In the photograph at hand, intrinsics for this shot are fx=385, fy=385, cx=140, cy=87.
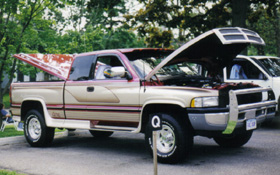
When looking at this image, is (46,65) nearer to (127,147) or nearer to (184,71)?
(127,147)

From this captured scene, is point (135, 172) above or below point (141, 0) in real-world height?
below

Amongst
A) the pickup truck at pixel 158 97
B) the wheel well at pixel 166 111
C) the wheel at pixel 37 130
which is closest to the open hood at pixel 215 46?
the pickup truck at pixel 158 97

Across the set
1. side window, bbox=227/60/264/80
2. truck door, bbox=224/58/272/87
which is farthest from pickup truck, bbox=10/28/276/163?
side window, bbox=227/60/264/80

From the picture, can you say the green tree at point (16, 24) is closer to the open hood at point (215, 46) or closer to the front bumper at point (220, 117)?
the open hood at point (215, 46)

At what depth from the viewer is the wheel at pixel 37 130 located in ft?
28.1

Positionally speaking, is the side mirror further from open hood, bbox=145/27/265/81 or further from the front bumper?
the front bumper

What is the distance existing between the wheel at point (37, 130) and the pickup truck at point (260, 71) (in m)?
5.36

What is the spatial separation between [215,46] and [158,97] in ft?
4.77

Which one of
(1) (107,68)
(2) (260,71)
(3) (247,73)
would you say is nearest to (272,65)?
(2) (260,71)

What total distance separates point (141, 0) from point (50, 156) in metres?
12.3

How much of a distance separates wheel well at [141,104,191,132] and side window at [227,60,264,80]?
4951mm

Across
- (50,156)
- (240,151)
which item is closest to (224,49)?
(240,151)

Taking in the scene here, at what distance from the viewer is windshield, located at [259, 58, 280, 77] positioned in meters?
10.7

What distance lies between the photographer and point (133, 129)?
6.94 meters
